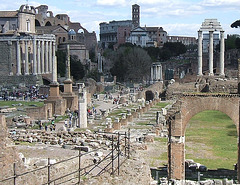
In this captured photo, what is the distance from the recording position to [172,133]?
1522 centimetres

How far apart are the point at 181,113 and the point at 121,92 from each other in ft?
127

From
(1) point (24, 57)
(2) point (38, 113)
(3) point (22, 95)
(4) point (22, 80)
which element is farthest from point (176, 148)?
(1) point (24, 57)

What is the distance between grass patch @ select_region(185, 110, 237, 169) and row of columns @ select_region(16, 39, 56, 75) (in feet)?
109

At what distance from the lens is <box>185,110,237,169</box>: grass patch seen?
1912 centimetres

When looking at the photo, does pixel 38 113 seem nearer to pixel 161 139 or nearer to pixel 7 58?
pixel 161 139

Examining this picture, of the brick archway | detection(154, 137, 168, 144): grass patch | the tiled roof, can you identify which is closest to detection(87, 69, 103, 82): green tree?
the tiled roof

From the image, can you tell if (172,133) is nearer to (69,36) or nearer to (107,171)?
(107,171)

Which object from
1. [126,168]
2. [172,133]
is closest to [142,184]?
[126,168]

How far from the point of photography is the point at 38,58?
64.0 meters

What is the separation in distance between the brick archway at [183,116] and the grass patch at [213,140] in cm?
298

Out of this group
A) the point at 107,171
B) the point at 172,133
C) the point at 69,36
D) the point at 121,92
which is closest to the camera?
the point at 107,171

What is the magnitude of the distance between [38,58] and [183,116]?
164 ft

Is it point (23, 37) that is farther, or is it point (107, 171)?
point (23, 37)

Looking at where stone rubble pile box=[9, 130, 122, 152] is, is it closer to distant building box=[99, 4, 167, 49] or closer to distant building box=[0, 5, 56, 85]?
distant building box=[0, 5, 56, 85]
